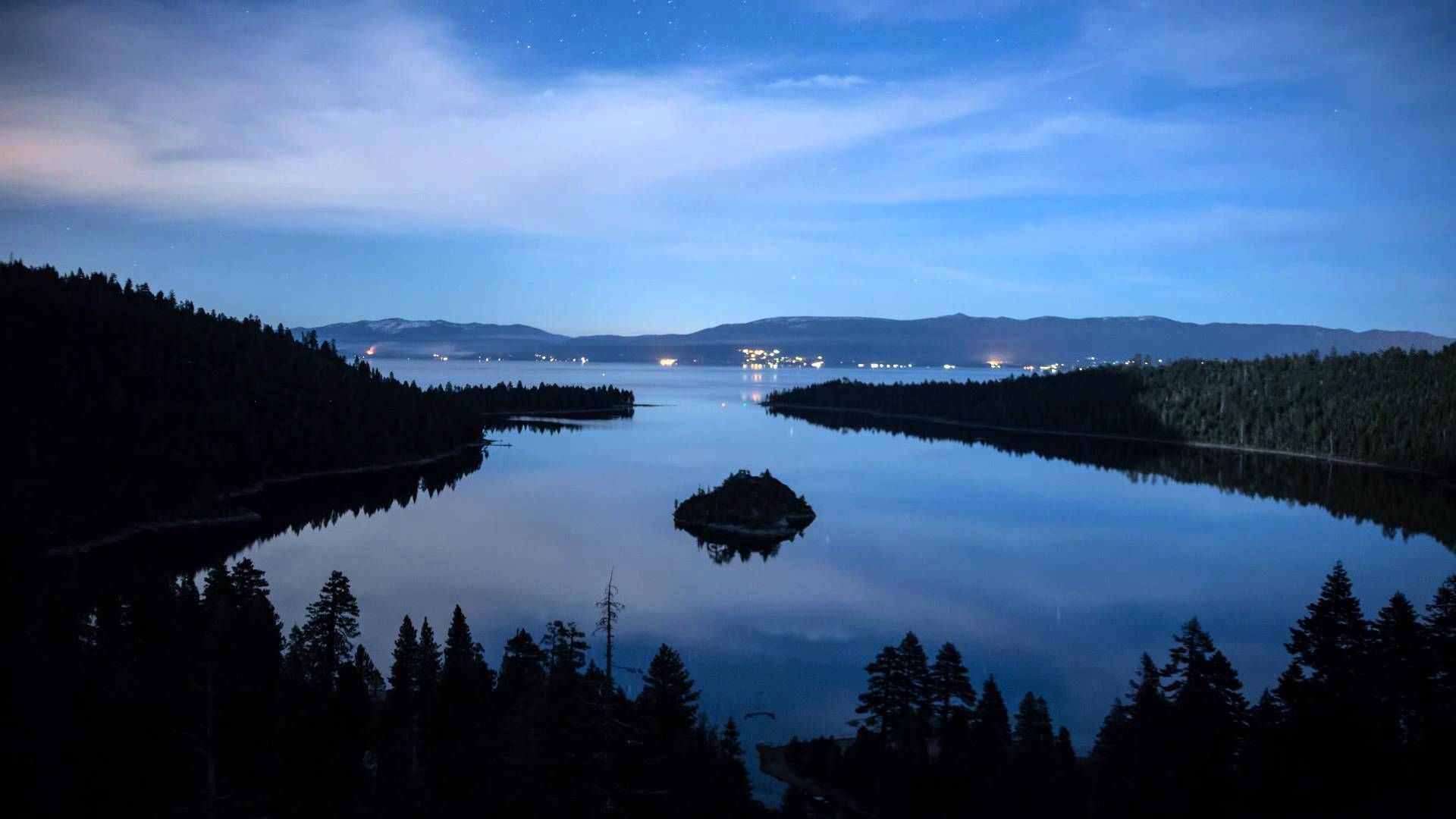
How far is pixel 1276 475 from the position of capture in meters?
93.2

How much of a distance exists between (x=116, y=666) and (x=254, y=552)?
3191 centimetres

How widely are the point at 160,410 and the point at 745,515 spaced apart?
54.4 meters

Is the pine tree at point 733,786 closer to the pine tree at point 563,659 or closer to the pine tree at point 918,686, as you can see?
the pine tree at point 563,659

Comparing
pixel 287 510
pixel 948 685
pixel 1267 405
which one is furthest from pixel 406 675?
pixel 1267 405

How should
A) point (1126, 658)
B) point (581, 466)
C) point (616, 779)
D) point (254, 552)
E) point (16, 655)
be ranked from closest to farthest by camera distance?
point (616, 779)
point (16, 655)
point (1126, 658)
point (254, 552)
point (581, 466)

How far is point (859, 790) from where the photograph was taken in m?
21.9

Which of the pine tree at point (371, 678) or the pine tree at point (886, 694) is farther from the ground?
the pine tree at point (886, 694)

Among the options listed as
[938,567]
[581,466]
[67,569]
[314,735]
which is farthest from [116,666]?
[581,466]

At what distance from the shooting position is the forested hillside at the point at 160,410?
2441 inches

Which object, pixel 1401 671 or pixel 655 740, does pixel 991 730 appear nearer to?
pixel 655 740

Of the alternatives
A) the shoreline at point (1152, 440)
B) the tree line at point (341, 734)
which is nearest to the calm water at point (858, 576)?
the tree line at point (341, 734)

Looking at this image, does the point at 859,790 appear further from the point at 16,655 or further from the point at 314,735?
the point at 16,655

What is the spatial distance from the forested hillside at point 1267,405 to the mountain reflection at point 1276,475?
413cm

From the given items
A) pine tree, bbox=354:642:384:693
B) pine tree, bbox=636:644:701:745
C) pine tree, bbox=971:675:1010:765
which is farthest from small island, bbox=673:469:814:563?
pine tree, bbox=971:675:1010:765
